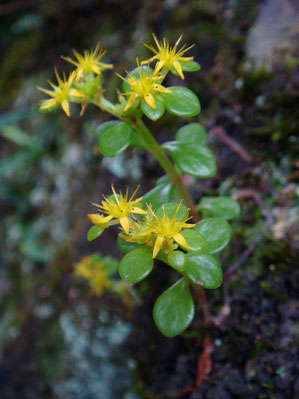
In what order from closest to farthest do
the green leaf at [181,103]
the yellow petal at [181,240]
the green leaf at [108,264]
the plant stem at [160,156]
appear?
the yellow petal at [181,240] → the green leaf at [181,103] → the plant stem at [160,156] → the green leaf at [108,264]

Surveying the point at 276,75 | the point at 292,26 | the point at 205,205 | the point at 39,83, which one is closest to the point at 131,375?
the point at 205,205

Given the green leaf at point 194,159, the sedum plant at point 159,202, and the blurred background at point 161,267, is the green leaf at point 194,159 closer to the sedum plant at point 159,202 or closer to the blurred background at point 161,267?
the sedum plant at point 159,202

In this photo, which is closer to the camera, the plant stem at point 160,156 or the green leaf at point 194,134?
the plant stem at point 160,156

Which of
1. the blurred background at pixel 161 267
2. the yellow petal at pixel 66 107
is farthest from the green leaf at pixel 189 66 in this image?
the blurred background at pixel 161 267

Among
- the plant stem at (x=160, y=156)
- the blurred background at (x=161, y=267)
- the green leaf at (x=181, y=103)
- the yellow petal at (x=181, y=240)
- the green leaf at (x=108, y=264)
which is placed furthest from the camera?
the green leaf at (x=108, y=264)

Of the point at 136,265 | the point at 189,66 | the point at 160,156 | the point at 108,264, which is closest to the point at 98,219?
the point at 136,265

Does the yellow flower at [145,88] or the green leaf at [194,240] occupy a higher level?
the yellow flower at [145,88]

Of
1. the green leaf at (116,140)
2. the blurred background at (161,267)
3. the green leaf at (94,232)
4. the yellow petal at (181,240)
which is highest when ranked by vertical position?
the green leaf at (116,140)

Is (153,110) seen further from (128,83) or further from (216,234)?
(216,234)
